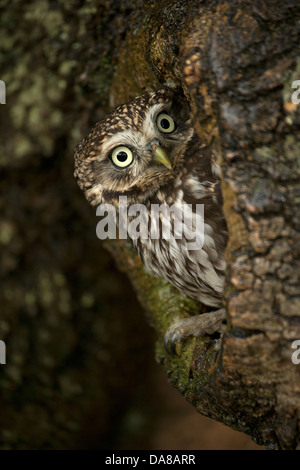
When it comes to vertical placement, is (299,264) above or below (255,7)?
below

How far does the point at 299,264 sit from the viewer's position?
1460 mm

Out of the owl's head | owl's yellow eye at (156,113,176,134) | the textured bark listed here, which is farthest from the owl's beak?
the textured bark

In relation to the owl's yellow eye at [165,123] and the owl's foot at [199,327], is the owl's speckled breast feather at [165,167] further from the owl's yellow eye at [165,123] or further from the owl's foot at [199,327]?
the owl's foot at [199,327]

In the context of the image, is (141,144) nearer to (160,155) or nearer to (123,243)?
(160,155)

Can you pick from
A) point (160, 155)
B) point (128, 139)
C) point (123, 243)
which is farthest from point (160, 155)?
point (123, 243)

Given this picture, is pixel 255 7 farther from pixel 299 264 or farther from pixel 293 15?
pixel 299 264

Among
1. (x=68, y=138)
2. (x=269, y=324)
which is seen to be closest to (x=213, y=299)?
(x=269, y=324)

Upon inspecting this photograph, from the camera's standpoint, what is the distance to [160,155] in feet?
6.02

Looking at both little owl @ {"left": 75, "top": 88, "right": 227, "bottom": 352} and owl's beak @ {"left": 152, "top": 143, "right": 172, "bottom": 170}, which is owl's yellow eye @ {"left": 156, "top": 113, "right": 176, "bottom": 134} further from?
owl's beak @ {"left": 152, "top": 143, "right": 172, "bottom": 170}

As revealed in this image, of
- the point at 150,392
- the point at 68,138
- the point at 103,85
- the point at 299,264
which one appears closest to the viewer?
the point at 299,264

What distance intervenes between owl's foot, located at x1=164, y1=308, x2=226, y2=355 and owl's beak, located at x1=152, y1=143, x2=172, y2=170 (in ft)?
2.20

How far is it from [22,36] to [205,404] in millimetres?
2190

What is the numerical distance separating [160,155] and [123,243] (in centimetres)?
97

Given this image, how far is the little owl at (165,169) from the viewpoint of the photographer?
1.89 m
